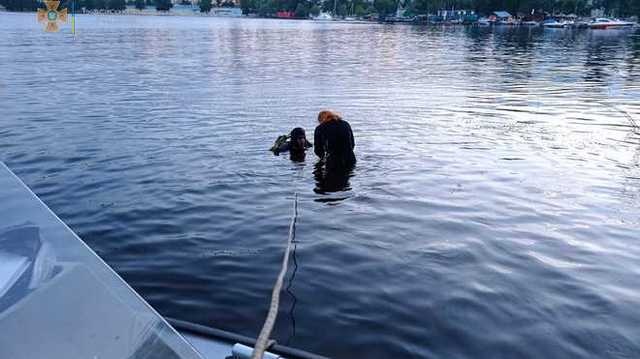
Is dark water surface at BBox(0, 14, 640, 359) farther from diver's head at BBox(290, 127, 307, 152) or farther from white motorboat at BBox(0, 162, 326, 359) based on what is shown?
white motorboat at BBox(0, 162, 326, 359)

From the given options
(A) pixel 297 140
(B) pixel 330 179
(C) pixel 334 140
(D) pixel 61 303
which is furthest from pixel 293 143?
(D) pixel 61 303

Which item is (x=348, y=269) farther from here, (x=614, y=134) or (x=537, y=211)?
(x=614, y=134)

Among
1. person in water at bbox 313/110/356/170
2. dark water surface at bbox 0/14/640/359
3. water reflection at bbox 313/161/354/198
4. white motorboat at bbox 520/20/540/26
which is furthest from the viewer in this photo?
white motorboat at bbox 520/20/540/26

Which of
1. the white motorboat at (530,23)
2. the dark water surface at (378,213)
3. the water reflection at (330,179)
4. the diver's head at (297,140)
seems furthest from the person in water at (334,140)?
the white motorboat at (530,23)

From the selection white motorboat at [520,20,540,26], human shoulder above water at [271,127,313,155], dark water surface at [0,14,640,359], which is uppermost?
white motorboat at [520,20,540,26]

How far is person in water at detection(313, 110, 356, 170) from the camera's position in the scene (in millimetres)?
14375

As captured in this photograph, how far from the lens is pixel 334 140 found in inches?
570

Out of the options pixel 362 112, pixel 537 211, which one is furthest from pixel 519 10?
pixel 537 211

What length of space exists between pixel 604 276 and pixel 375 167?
7.24 meters

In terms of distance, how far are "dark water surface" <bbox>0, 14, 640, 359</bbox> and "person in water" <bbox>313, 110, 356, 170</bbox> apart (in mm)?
547

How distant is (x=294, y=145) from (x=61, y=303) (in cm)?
1347

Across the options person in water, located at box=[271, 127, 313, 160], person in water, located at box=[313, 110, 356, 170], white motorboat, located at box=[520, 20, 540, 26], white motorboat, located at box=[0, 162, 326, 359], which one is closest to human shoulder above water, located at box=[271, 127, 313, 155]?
person in water, located at box=[271, 127, 313, 160]

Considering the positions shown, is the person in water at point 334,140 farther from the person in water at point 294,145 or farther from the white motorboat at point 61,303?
the white motorboat at point 61,303

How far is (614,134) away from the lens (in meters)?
19.6
